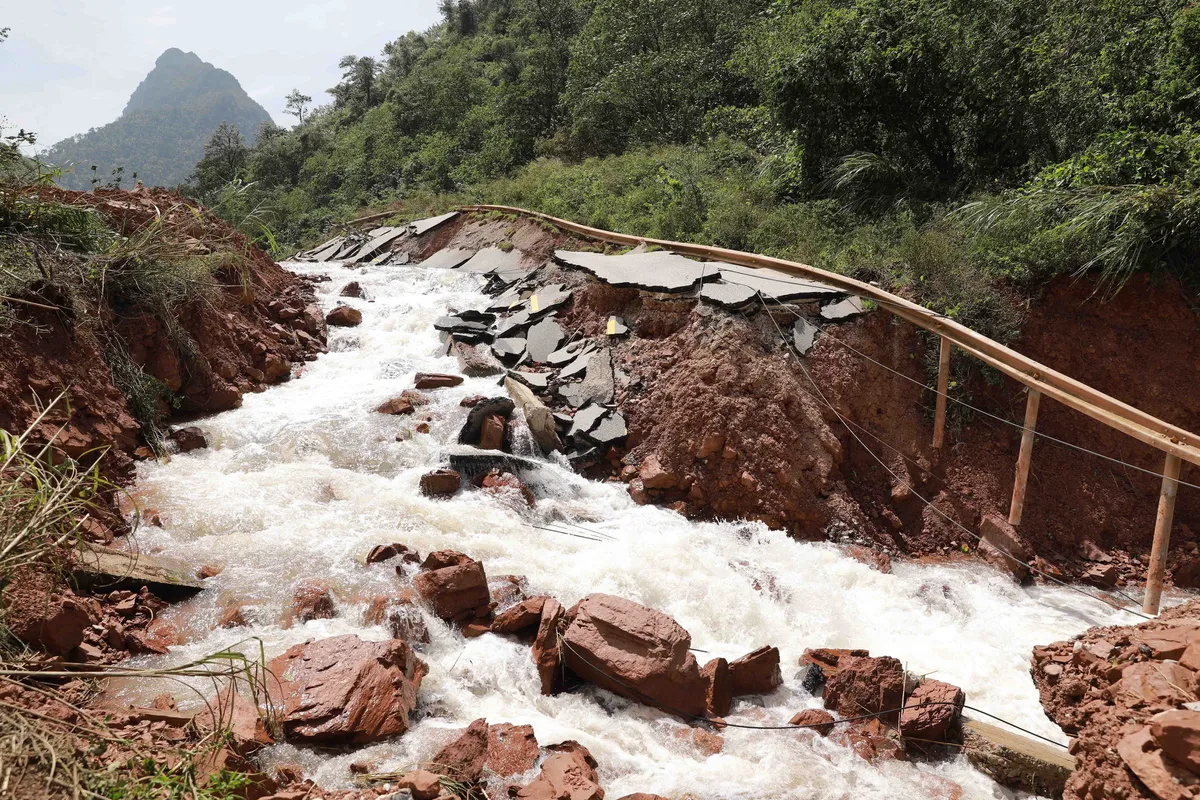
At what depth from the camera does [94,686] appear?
3111 mm

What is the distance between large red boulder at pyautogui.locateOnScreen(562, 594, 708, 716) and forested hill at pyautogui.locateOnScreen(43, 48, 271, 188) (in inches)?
1347

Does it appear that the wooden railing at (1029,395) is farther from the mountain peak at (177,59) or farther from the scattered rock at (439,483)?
the mountain peak at (177,59)

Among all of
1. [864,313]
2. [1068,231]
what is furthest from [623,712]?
[1068,231]

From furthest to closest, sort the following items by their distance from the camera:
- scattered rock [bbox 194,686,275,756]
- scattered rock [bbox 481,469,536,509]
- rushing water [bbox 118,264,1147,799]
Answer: scattered rock [bbox 481,469,536,509] < rushing water [bbox 118,264,1147,799] < scattered rock [bbox 194,686,275,756]

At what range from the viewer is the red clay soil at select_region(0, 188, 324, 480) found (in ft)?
16.2

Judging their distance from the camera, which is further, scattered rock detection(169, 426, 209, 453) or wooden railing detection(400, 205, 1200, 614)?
scattered rock detection(169, 426, 209, 453)

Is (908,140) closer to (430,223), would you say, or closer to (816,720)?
(816,720)

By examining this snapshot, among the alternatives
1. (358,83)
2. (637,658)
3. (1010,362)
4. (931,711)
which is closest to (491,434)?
(637,658)

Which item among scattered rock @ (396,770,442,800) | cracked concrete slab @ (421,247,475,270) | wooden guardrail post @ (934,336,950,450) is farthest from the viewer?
cracked concrete slab @ (421,247,475,270)

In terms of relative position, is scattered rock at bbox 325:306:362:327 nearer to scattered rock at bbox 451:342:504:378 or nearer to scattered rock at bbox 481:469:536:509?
scattered rock at bbox 451:342:504:378

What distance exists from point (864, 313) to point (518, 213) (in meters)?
7.60

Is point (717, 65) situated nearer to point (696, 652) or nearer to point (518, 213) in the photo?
point (518, 213)

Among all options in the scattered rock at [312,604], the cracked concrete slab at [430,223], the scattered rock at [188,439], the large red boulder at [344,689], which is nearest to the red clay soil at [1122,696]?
the large red boulder at [344,689]

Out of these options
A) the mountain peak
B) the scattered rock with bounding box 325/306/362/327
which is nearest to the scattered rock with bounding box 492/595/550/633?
the scattered rock with bounding box 325/306/362/327
